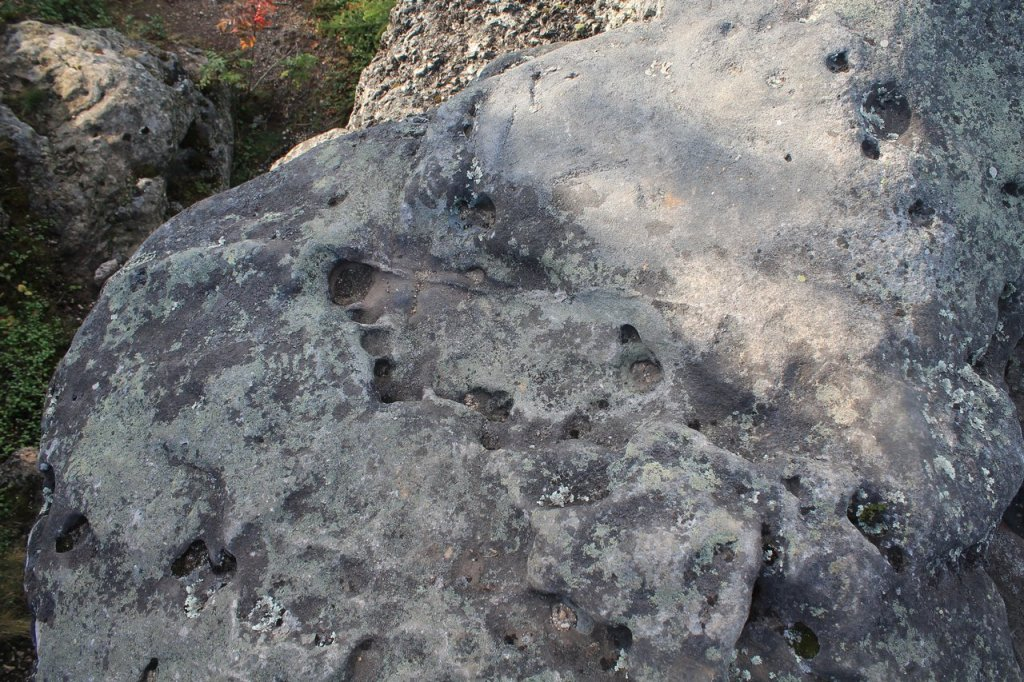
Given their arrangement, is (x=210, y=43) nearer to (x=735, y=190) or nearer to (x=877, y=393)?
(x=735, y=190)

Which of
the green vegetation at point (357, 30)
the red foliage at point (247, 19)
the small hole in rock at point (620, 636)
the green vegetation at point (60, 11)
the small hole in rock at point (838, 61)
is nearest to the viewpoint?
the small hole in rock at point (620, 636)

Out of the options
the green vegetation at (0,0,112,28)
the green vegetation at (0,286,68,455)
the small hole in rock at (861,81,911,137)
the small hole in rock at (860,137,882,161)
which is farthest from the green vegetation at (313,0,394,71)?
the small hole in rock at (860,137,882,161)

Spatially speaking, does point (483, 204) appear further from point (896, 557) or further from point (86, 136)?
point (86, 136)

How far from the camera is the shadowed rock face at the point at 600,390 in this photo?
2.38 m

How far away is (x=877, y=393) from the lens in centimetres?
253

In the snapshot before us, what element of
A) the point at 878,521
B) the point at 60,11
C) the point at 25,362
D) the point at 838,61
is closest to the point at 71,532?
the point at 25,362

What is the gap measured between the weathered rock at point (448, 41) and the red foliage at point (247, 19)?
7.51ft

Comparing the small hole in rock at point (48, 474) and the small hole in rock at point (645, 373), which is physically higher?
the small hole in rock at point (645, 373)

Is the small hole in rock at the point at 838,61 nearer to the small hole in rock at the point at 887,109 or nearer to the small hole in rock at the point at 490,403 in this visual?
the small hole in rock at the point at 887,109

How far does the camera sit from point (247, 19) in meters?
6.69

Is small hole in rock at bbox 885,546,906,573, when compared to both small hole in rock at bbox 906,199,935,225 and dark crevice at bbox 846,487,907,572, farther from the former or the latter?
small hole in rock at bbox 906,199,935,225

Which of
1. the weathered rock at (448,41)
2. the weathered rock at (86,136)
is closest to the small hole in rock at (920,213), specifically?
the weathered rock at (448,41)

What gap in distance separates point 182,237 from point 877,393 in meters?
2.67

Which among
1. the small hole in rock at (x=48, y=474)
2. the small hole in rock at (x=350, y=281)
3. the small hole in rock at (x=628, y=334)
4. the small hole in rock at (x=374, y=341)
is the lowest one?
the small hole in rock at (x=48, y=474)
